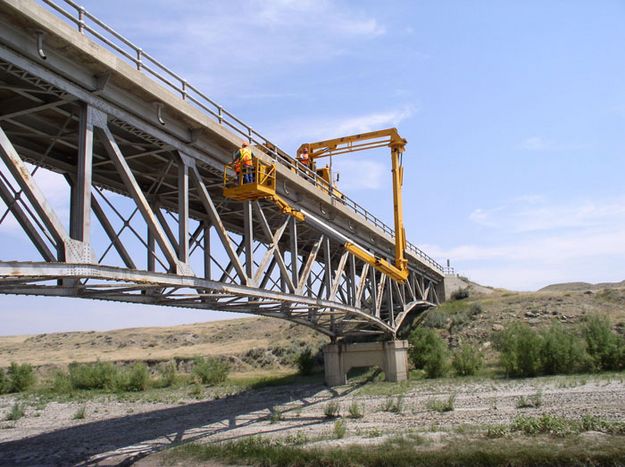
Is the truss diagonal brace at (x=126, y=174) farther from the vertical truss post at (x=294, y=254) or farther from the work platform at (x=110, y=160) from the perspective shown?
the vertical truss post at (x=294, y=254)

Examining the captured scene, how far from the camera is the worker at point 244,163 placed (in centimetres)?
1778

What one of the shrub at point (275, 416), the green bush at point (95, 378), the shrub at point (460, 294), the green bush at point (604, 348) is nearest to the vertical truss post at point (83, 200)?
the shrub at point (275, 416)

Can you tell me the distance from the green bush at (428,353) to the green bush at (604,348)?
25.4ft

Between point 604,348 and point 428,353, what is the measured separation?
972cm

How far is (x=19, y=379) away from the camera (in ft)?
136

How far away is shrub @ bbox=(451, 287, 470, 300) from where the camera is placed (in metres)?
54.6

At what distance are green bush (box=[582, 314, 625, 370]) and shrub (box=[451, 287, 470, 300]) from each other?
2329 centimetres

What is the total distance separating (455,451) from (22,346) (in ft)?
289

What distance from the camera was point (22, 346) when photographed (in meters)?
88.6

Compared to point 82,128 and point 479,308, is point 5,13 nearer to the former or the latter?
point 82,128

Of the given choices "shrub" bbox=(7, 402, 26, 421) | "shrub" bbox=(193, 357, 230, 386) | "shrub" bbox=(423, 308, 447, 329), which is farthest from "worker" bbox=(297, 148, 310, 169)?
"shrub" bbox=(423, 308, 447, 329)

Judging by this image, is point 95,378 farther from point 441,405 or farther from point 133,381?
point 441,405

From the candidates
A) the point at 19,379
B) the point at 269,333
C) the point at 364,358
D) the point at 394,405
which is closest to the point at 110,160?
the point at 394,405

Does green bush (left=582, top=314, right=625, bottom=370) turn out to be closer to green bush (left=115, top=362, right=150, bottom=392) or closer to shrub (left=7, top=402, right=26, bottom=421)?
green bush (left=115, top=362, right=150, bottom=392)
